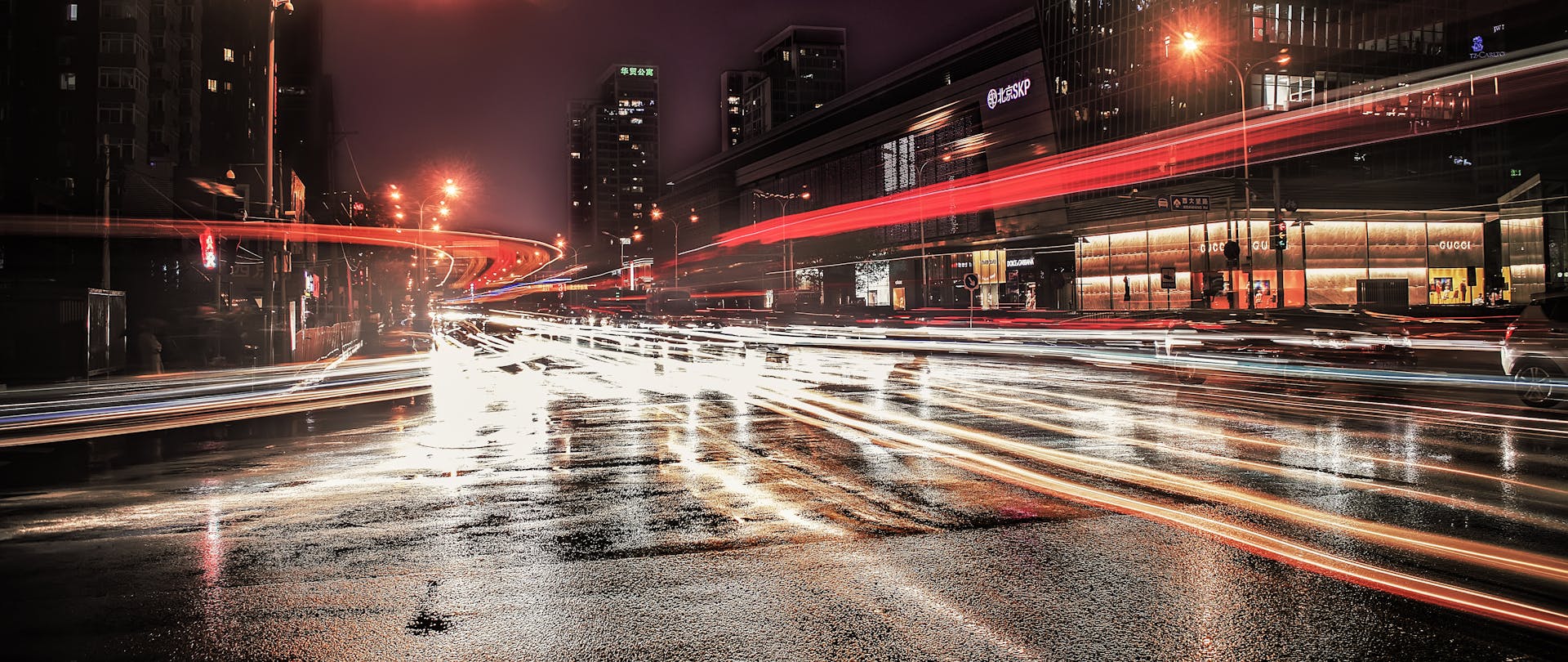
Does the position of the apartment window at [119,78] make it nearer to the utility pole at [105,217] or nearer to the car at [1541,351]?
the utility pole at [105,217]

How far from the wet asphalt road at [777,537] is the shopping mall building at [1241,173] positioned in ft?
130

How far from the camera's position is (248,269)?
65.2 m

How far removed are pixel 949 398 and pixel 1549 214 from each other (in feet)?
221

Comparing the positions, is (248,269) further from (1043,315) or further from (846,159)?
(846,159)

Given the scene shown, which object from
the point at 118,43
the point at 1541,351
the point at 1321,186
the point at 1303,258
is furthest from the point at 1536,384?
the point at 118,43

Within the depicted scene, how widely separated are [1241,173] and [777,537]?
2091 inches

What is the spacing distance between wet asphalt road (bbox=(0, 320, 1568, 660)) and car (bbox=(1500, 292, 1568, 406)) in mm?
1705

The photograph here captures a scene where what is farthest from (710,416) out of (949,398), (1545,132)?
(1545,132)

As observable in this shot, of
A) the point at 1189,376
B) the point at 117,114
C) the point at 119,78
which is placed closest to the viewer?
the point at 1189,376

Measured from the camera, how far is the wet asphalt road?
15.4ft

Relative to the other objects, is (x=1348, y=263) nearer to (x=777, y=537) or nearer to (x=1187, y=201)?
(x=1187, y=201)

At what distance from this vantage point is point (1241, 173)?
52.0m

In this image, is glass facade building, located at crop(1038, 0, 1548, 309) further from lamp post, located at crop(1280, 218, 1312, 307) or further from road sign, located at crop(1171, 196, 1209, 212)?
road sign, located at crop(1171, 196, 1209, 212)

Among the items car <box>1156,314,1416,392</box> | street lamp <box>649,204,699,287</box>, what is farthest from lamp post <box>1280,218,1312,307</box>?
street lamp <box>649,204,699,287</box>
